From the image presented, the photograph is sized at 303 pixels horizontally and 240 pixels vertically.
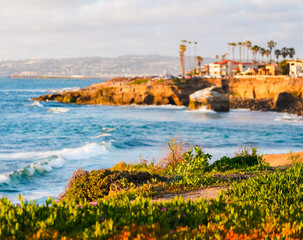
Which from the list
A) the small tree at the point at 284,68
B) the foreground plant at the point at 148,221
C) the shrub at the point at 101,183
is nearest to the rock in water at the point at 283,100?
the small tree at the point at 284,68

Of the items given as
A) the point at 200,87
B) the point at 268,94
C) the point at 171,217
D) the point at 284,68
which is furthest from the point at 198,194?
the point at 284,68

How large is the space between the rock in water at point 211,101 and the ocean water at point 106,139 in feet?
6.83

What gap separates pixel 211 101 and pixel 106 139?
104 ft

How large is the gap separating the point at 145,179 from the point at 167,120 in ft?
145

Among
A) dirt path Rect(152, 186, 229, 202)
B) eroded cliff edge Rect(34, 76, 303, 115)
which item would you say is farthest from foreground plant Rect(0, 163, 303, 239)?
eroded cliff edge Rect(34, 76, 303, 115)

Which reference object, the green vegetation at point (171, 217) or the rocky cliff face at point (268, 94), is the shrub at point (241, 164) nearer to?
the green vegetation at point (171, 217)

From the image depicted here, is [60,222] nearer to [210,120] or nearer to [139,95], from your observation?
[210,120]

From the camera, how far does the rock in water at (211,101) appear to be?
66.6 metres

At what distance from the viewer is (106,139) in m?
38.8

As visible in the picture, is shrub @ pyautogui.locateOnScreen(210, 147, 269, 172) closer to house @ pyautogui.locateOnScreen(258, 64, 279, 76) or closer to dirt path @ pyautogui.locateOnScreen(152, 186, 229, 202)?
dirt path @ pyautogui.locateOnScreen(152, 186, 229, 202)

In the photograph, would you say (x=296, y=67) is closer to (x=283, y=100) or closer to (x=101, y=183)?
(x=283, y=100)

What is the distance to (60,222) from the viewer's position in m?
6.00

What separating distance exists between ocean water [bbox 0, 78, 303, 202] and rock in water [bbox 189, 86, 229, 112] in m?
2.08

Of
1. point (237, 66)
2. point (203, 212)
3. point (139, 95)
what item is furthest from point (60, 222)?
point (237, 66)
